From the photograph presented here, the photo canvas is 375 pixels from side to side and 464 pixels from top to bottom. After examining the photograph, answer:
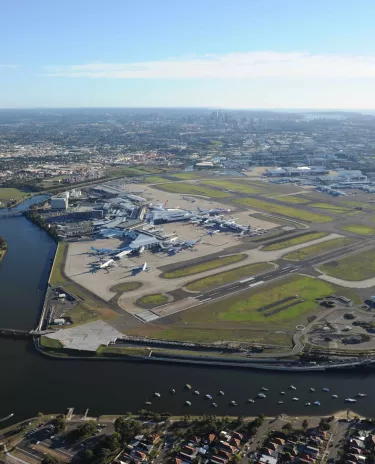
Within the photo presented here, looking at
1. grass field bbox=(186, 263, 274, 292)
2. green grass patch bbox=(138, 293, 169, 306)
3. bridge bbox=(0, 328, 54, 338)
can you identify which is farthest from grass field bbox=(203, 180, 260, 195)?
bridge bbox=(0, 328, 54, 338)

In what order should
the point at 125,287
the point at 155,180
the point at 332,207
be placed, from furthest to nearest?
the point at 155,180
the point at 332,207
the point at 125,287

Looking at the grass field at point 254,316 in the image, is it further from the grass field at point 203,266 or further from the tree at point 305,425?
the tree at point 305,425

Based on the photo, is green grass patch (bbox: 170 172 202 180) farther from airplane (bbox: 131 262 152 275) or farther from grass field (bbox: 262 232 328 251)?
airplane (bbox: 131 262 152 275)

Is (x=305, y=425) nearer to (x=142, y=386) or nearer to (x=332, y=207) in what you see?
(x=142, y=386)

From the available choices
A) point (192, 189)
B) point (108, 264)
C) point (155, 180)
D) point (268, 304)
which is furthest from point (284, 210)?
point (155, 180)

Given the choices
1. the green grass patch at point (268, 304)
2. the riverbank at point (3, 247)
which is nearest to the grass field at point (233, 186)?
the green grass patch at point (268, 304)

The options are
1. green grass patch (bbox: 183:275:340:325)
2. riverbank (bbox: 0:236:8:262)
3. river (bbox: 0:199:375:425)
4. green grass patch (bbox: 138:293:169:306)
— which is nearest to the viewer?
river (bbox: 0:199:375:425)
